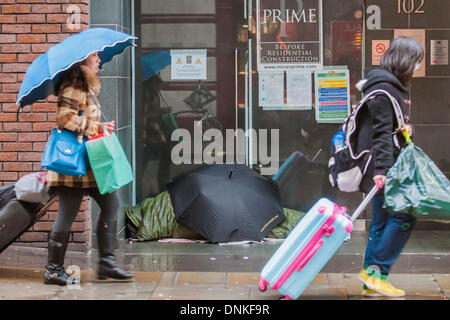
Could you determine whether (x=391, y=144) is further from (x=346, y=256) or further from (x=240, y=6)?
(x=240, y=6)

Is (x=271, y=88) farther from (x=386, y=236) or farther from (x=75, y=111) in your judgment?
(x=386, y=236)

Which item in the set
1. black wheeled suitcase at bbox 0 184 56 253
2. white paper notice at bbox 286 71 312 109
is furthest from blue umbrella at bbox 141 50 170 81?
black wheeled suitcase at bbox 0 184 56 253

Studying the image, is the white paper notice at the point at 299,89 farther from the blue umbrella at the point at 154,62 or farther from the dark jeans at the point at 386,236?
the dark jeans at the point at 386,236

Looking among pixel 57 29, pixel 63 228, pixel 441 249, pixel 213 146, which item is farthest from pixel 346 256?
pixel 57 29

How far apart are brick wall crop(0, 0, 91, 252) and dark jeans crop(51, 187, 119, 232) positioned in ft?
4.08

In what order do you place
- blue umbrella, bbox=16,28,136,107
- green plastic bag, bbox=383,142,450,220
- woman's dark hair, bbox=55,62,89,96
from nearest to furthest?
green plastic bag, bbox=383,142,450,220, blue umbrella, bbox=16,28,136,107, woman's dark hair, bbox=55,62,89,96

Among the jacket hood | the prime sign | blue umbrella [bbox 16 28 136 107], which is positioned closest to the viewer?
the jacket hood

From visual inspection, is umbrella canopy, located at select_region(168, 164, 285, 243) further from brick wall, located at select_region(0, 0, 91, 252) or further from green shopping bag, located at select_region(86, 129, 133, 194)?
green shopping bag, located at select_region(86, 129, 133, 194)

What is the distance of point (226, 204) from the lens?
7.55m

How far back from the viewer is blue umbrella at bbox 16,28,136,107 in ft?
18.6

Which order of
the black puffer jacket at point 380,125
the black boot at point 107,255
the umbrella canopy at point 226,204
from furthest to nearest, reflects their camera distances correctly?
the umbrella canopy at point 226,204 → the black boot at point 107,255 → the black puffer jacket at point 380,125

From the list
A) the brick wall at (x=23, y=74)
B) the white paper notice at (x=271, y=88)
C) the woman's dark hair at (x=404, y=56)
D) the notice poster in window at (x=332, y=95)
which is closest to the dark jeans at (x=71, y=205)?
the brick wall at (x=23, y=74)

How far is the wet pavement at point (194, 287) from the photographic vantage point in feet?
18.9

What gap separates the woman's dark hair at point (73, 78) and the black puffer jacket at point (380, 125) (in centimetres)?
211
